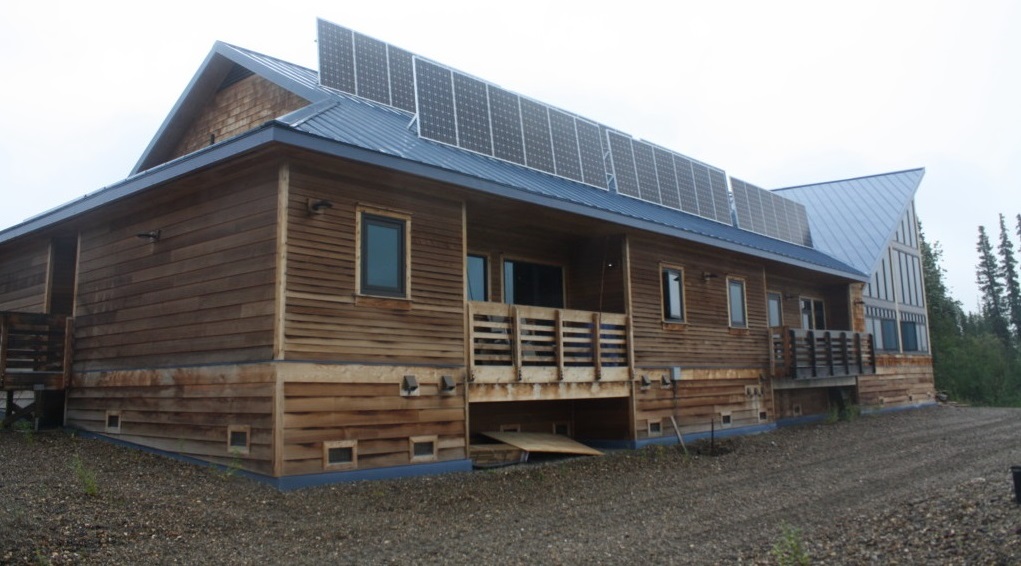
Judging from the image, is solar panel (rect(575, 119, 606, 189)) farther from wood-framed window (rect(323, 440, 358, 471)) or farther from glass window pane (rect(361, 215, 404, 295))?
wood-framed window (rect(323, 440, 358, 471))

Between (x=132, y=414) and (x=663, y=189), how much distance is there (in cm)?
1338

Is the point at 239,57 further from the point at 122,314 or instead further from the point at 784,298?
the point at 784,298

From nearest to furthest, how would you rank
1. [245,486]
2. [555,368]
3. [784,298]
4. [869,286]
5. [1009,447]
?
[245,486], [555,368], [1009,447], [784,298], [869,286]

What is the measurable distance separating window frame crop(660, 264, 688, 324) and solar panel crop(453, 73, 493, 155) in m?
4.95

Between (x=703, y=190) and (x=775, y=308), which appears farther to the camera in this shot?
(x=775, y=308)

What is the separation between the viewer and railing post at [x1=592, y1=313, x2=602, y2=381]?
51.3 feet

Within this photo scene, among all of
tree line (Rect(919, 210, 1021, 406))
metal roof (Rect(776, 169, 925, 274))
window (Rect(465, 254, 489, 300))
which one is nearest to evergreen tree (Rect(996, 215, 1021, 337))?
tree line (Rect(919, 210, 1021, 406))

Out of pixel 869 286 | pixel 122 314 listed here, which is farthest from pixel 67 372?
pixel 869 286

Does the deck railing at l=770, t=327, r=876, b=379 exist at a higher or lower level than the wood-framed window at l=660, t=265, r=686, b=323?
lower

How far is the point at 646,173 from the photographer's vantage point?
20.8 metres

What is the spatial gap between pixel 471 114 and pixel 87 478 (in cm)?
946

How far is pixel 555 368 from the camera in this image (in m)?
14.8

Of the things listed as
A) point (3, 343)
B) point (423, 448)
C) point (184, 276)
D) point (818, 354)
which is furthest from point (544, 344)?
point (818, 354)

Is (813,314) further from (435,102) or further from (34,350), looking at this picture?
(34,350)
